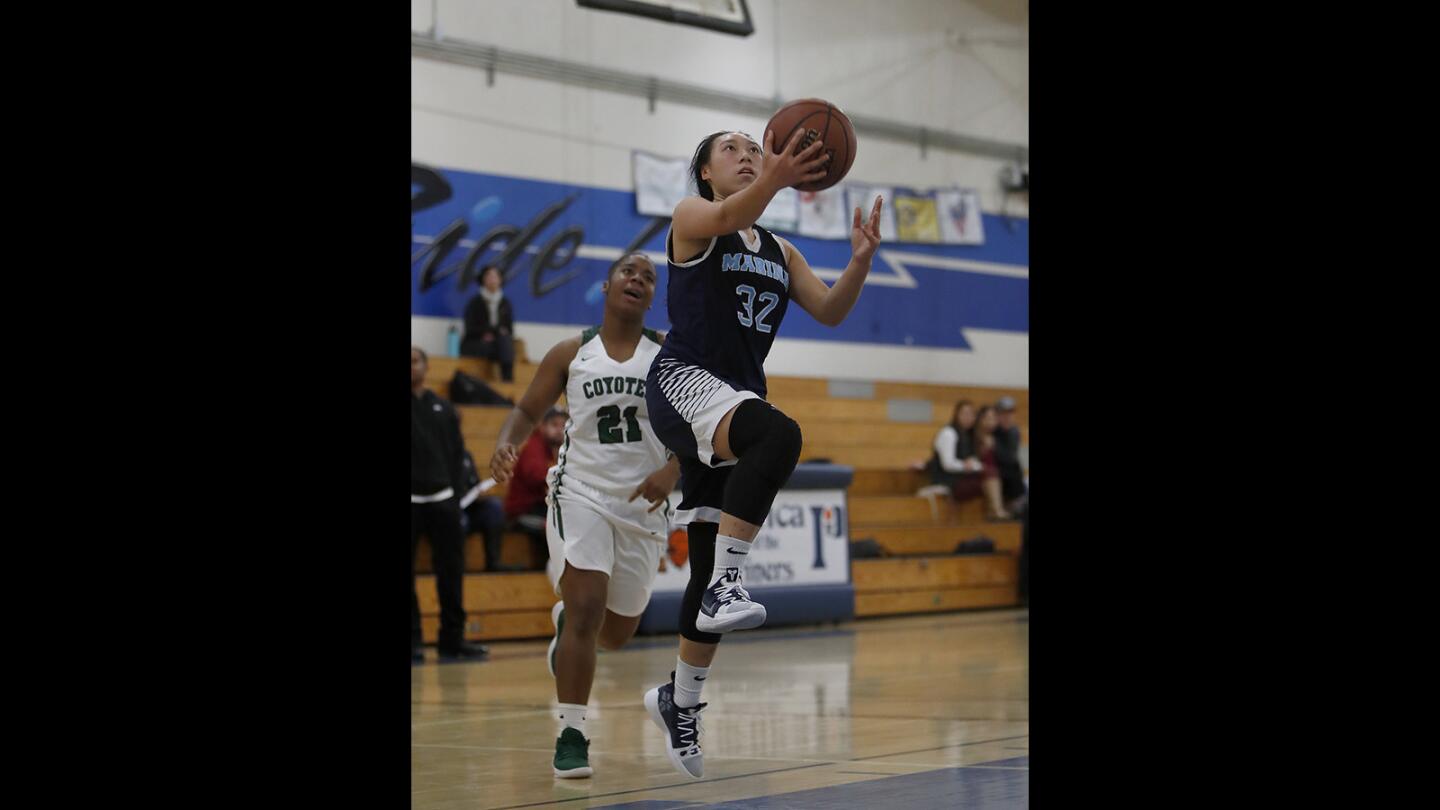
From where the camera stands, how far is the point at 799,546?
1275 centimetres

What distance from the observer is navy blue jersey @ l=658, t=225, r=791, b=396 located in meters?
4.58

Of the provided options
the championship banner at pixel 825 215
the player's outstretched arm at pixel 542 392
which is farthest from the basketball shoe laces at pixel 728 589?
the championship banner at pixel 825 215

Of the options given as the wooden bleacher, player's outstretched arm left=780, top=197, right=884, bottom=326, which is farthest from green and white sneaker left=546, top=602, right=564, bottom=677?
the wooden bleacher

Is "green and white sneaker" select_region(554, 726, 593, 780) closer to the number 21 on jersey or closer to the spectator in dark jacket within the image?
the number 21 on jersey

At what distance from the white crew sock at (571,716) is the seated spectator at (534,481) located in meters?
6.25

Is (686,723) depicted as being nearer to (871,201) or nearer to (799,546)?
(799,546)

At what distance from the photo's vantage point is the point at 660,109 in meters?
17.3

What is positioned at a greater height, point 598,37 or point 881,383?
point 598,37

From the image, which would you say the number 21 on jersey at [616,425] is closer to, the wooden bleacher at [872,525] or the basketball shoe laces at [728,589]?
the basketball shoe laces at [728,589]

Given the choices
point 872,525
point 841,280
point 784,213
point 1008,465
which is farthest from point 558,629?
point 784,213
